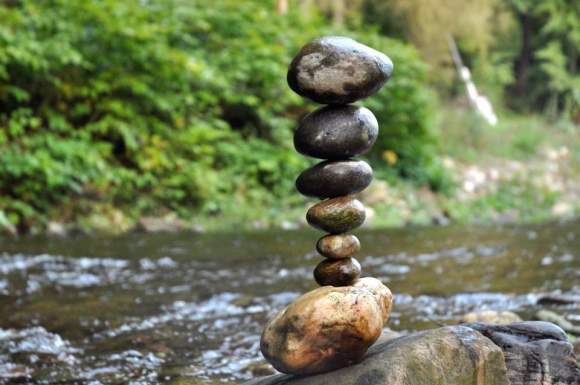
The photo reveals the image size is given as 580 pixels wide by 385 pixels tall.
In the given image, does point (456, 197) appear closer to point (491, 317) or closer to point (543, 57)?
point (491, 317)

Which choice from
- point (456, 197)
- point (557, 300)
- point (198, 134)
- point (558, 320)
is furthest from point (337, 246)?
point (456, 197)

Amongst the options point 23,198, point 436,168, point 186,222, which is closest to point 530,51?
point 436,168

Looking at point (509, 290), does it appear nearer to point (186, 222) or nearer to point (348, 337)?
point (348, 337)

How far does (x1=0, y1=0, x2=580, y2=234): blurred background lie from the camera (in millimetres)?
9250

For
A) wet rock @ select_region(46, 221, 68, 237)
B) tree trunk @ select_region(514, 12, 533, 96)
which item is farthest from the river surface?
tree trunk @ select_region(514, 12, 533, 96)

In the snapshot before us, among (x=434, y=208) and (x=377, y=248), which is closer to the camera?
(x=377, y=248)

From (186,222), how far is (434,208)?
228 inches

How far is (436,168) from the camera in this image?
50.8 ft

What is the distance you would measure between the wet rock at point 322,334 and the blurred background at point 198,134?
11.2ft

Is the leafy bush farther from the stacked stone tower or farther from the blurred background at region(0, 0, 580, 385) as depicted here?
the stacked stone tower

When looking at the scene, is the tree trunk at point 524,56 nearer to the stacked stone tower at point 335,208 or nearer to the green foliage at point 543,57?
the green foliage at point 543,57

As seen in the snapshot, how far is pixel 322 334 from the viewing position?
2.44 metres

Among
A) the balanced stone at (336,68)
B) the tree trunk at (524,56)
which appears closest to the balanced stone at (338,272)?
the balanced stone at (336,68)

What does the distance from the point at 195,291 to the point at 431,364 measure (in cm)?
335
